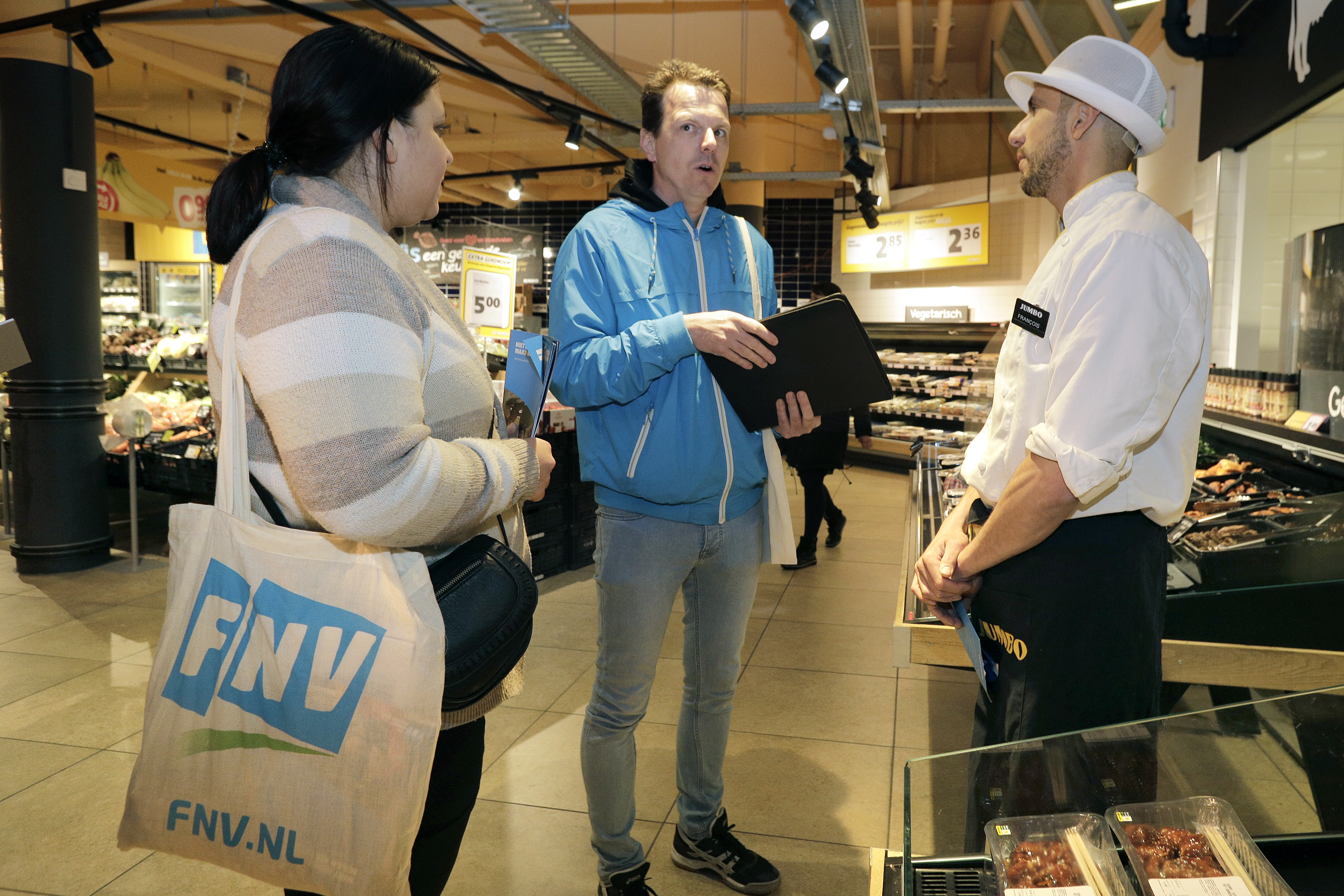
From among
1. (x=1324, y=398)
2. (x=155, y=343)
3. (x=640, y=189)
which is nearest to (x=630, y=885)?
(x=640, y=189)

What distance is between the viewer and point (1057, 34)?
8.48 m

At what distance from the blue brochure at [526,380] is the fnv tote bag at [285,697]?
0.36 meters

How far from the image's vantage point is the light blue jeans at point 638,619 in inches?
75.6

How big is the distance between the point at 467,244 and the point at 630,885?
1046cm

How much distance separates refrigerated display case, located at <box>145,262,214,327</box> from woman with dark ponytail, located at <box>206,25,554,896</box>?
10.8 metres

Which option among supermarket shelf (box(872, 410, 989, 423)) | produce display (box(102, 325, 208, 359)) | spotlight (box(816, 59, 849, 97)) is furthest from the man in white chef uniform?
supermarket shelf (box(872, 410, 989, 423))

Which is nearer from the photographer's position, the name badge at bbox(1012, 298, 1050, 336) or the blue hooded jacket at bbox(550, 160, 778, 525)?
the name badge at bbox(1012, 298, 1050, 336)

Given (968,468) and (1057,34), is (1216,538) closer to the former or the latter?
(968,468)

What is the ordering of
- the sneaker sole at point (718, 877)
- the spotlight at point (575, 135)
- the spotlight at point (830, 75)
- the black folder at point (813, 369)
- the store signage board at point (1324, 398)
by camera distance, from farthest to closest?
the spotlight at point (575, 135) → the spotlight at point (830, 75) → the store signage board at point (1324, 398) → the sneaker sole at point (718, 877) → the black folder at point (813, 369)

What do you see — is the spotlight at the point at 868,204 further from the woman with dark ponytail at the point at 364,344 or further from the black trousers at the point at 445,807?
the black trousers at the point at 445,807

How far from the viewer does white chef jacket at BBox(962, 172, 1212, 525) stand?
1.31 metres

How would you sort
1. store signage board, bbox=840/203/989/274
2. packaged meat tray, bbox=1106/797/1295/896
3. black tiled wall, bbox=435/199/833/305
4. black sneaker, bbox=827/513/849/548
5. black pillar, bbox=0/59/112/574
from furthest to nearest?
black tiled wall, bbox=435/199/833/305
store signage board, bbox=840/203/989/274
black sneaker, bbox=827/513/849/548
black pillar, bbox=0/59/112/574
packaged meat tray, bbox=1106/797/1295/896

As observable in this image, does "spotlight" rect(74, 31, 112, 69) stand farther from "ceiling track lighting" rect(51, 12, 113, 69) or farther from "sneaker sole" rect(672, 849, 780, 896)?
"sneaker sole" rect(672, 849, 780, 896)

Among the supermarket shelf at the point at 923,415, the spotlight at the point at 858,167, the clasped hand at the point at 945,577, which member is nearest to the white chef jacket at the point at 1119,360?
the clasped hand at the point at 945,577
